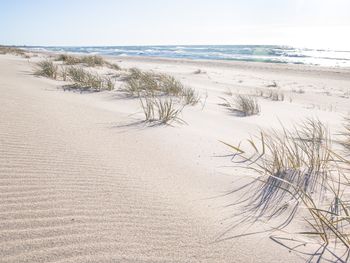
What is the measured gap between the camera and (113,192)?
1847 mm

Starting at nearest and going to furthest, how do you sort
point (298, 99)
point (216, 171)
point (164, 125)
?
point (216, 171) → point (164, 125) → point (298, 99)

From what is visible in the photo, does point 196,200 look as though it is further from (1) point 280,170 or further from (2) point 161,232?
(1) point 280,170

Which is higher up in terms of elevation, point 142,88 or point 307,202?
point 142,88

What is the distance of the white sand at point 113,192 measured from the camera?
1343 mm

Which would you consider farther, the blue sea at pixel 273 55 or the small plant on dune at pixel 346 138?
the blue sea at pixel 273 55

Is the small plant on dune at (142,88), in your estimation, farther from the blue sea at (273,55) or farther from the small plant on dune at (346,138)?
the blue sea at (273,55)

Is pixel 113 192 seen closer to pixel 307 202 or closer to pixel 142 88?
pixel 307 202

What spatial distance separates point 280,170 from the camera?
7.23 feet

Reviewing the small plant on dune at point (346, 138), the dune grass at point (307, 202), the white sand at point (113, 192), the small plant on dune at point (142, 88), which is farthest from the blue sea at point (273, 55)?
the dune grass at point (307, 202)

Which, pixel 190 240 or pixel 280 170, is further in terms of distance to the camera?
pixel 280 170

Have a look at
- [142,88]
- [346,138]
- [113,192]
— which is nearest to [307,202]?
[113,192]

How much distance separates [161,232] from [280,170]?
108cm

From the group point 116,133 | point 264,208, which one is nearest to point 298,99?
point 116,133

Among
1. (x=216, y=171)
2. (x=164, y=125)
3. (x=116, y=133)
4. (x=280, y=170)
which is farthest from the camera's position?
(x=164, y=125)
